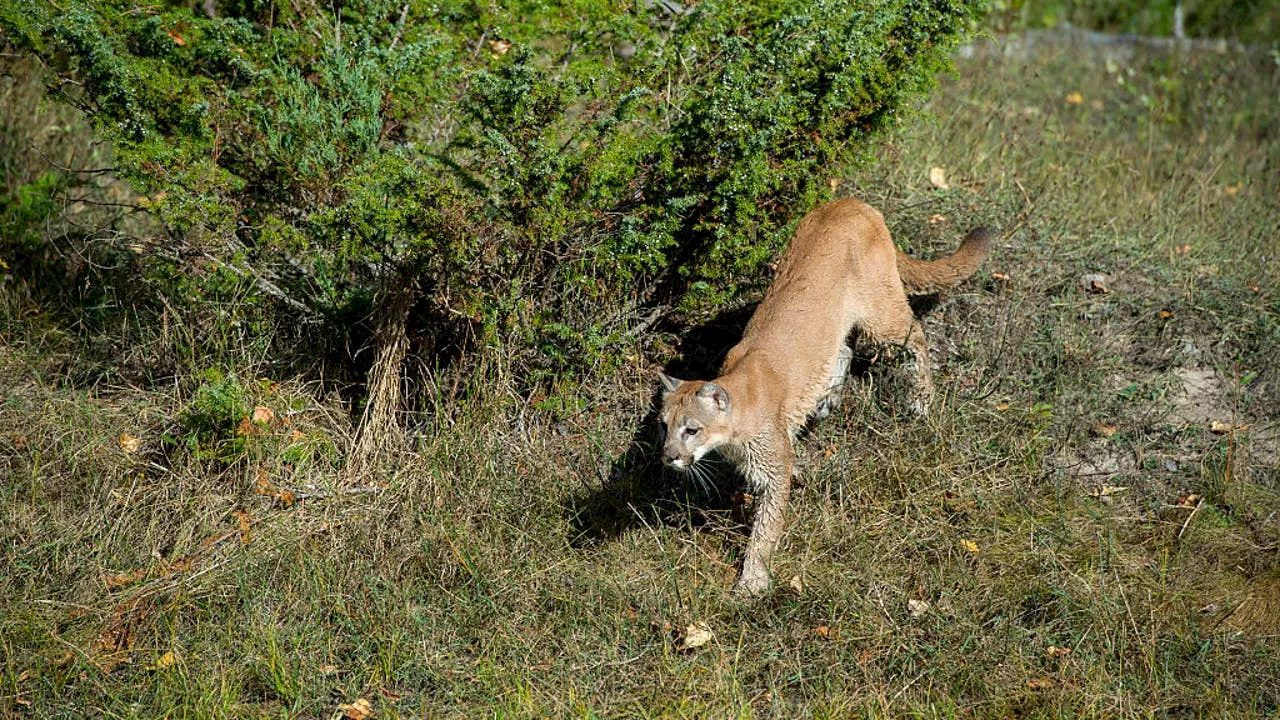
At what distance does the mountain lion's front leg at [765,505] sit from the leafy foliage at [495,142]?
37.0 inches

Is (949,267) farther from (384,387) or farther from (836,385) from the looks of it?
(384,387)

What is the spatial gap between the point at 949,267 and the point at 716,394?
1.94 metres

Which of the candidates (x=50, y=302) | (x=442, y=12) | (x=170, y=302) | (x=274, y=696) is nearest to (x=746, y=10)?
(x=442, y=12)

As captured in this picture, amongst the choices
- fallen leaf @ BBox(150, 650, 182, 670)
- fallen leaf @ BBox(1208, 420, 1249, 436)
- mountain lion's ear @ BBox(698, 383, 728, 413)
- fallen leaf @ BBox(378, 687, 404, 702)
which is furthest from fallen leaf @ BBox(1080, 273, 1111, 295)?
fallen leaf @ BBox(150, 650, 182, 670)

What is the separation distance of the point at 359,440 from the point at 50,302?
106 inches

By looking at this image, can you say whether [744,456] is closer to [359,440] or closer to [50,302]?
[359,440]

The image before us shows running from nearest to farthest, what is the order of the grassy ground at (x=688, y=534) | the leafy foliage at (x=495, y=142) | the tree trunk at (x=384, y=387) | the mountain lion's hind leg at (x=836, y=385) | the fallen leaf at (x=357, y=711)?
the fallen leaf at (x=357, y=711), the grassy ground at (x=688, y=534), the leafy foliage at (x=495, y=142), the tree trunk at (x=384, y=387), the mountain lion's hind leg at (x=836, y=385)

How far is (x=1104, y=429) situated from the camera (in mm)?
6406

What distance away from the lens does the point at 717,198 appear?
5742mm

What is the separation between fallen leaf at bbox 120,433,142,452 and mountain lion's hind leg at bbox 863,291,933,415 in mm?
3955

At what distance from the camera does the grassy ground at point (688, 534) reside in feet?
15.7

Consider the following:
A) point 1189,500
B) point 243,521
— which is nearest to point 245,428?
point 243,521

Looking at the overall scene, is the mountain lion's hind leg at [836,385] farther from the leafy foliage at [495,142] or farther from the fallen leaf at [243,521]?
the fallen leaf at [243,521]

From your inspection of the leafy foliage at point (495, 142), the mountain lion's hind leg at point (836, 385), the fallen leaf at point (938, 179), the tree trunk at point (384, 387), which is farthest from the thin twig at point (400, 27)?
the fallen leaf at point (938, 179)
